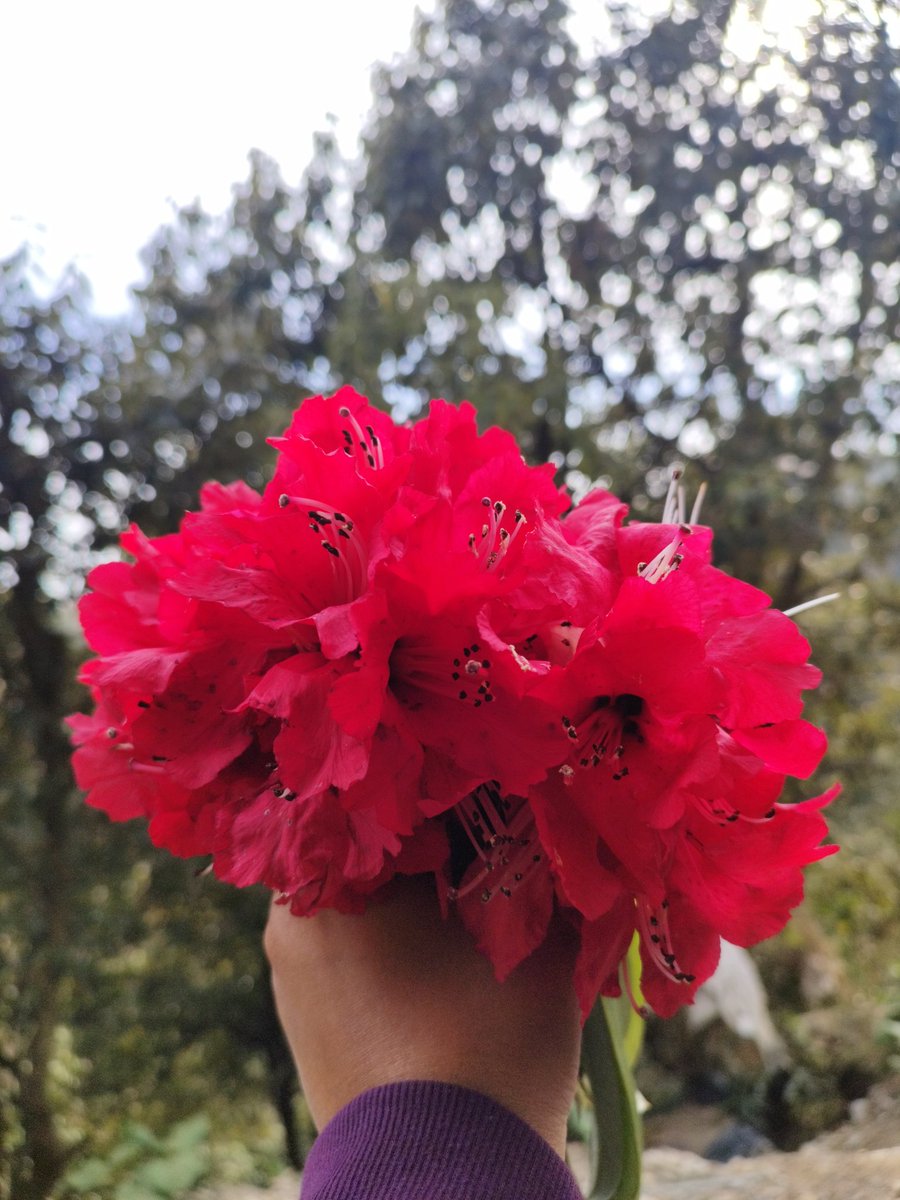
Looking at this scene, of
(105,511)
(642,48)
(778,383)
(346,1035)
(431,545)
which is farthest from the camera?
(778,383)

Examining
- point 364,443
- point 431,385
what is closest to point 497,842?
point 364,443

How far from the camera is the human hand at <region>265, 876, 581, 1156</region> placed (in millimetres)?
507

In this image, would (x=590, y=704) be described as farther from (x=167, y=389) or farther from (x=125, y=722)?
(x=167, y=389)

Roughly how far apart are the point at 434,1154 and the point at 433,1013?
7 centimetres

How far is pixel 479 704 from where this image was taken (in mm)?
459

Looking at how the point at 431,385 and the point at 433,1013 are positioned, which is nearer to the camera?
the point at 433,1013

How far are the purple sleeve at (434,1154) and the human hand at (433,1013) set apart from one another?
0.01m

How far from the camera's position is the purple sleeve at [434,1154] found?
1.50 feet

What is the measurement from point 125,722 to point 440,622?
0.71 ft

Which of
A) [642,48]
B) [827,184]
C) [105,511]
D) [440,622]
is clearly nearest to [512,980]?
[440,622]

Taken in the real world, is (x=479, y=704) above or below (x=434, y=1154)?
above

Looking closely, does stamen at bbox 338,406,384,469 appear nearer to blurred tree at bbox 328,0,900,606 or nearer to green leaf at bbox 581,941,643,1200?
green leaf at bbox 581,941,643,1200

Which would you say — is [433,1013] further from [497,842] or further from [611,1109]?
[611,1109]

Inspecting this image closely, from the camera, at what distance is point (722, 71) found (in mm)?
2033
